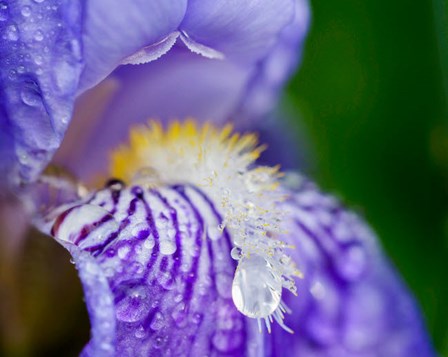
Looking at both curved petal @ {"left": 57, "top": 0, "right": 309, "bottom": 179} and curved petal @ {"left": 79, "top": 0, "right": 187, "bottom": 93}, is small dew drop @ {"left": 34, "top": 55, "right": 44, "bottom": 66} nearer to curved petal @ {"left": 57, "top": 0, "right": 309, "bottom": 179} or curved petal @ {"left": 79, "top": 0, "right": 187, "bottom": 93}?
curved petal @ {"left": 79, "top": 0, "right": 187, "bottom": 93}

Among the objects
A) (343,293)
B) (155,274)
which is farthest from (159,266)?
(343,293)

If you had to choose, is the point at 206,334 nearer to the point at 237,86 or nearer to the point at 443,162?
the point at 237,86

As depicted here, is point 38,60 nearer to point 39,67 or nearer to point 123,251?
point 39,67

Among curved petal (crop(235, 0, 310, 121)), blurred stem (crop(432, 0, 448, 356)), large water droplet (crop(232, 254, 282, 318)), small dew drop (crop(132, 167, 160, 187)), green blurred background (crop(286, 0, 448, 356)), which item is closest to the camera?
large water droplet (crop(232, 254, 282, 318))

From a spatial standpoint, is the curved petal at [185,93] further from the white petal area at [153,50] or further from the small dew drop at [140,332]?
the small dew drop at [140,332]

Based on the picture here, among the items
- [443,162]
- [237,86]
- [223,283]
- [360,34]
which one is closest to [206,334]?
[223,283]

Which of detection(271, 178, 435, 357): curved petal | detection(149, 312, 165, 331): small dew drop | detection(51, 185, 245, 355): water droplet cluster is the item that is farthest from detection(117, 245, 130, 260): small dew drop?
detection(271, 178, 435, 357): curved petal

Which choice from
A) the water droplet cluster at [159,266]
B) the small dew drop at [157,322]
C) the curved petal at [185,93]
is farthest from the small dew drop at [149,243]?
the curved petal at [185,93]
